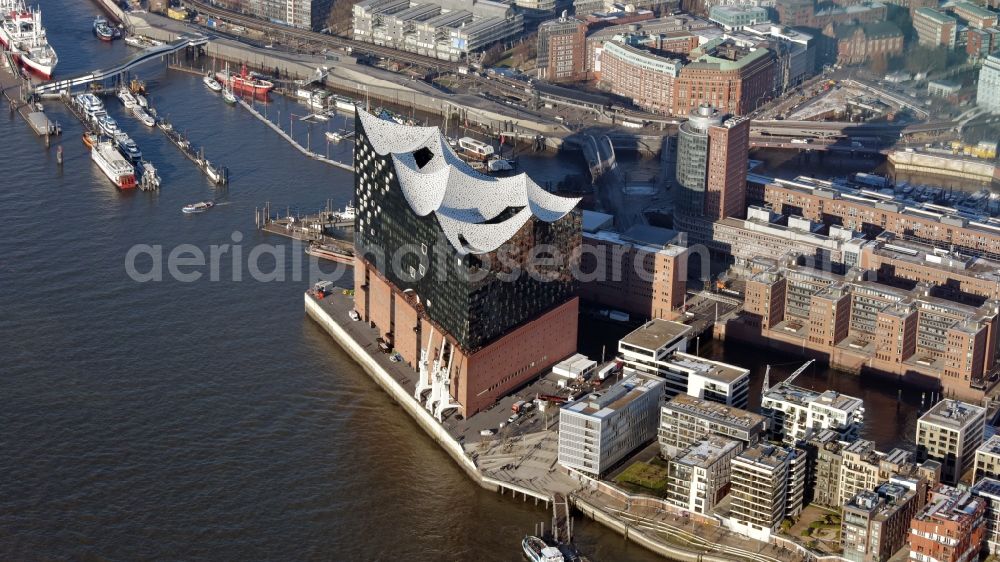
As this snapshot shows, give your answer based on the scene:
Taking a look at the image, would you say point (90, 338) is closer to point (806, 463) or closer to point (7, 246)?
point (7, 246)

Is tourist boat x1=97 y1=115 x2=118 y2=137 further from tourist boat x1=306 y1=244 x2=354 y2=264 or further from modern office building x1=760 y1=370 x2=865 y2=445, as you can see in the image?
modern office building x1=760 y1=370 x2=865 y2=445

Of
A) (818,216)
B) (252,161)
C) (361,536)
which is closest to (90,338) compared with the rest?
(361,536)

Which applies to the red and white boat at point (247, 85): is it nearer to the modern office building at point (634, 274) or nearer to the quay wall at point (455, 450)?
the quay wall at point (455, 450)

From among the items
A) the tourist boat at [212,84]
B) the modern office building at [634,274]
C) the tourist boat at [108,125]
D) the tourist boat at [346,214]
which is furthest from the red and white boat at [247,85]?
the modern office building at [634,274]

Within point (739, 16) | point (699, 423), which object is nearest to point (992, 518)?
point (699, 423)

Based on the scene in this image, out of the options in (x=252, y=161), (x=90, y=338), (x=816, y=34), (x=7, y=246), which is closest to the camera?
(x=90, y=338)

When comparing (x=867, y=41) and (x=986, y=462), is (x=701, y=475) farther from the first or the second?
(x=867, y=41)
